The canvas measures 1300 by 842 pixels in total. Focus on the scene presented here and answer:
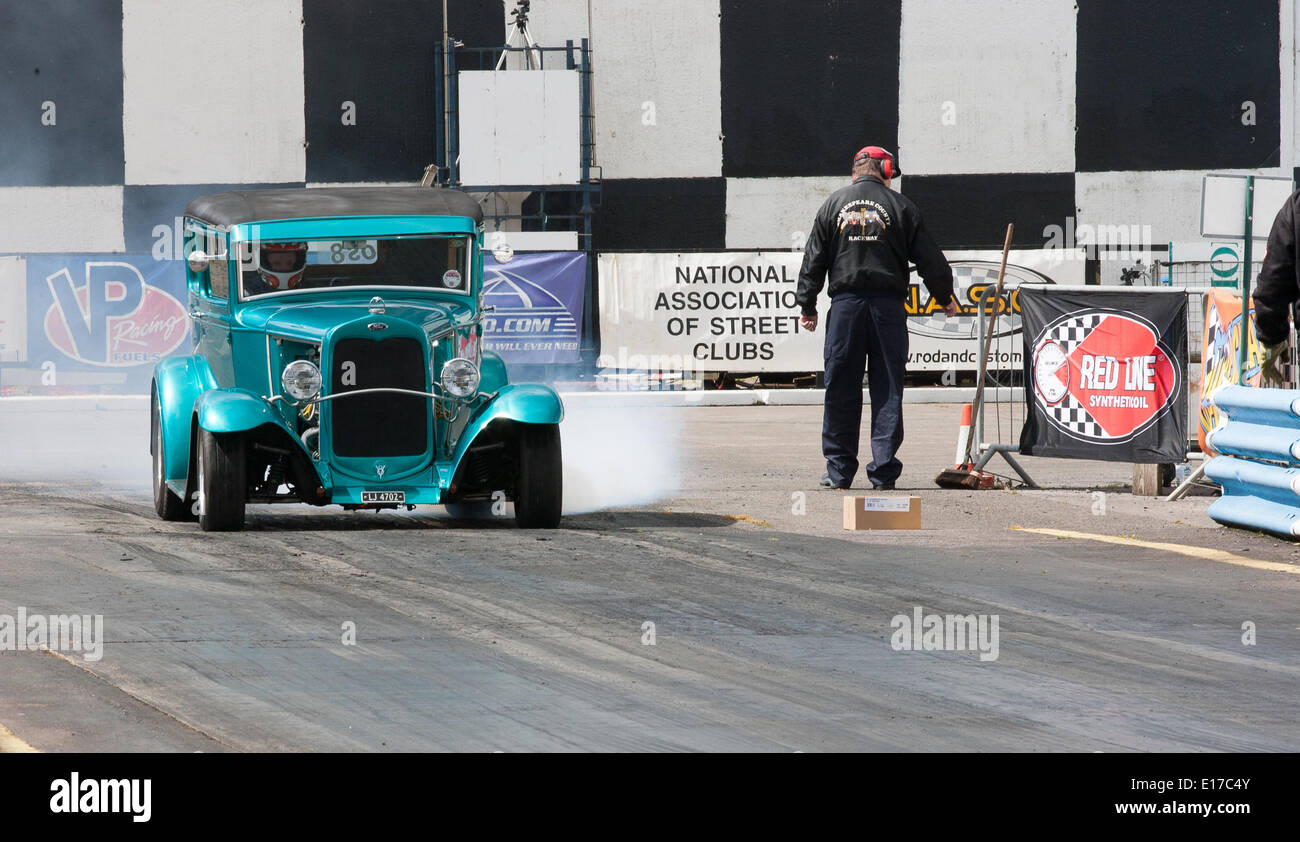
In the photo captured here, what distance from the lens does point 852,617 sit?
24.7ft

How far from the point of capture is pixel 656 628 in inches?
283

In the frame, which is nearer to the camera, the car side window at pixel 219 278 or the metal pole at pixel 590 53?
the car side window at pixel 219 278

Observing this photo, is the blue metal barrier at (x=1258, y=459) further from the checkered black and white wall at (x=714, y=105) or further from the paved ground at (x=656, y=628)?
the checkered black and white wall at (x=714, y=105)

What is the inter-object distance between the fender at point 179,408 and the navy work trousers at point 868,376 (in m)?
4.43

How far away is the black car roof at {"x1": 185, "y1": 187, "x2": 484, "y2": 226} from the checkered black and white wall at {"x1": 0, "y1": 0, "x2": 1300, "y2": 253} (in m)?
20.0

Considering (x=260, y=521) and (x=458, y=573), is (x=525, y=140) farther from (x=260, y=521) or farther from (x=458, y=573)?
(x=458, y=573)

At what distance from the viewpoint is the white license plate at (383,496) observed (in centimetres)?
1017

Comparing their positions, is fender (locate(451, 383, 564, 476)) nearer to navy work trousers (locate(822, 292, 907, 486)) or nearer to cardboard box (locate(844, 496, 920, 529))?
cardboard box (locate(844, 496, 920, 529))

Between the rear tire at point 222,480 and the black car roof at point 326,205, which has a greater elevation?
the black car roof at point 326,205

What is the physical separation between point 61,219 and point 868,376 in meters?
22.5

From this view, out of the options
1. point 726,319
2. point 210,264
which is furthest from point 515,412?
point 726,319

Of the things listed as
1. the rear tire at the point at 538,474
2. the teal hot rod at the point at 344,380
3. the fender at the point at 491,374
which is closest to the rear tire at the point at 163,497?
the teal hot rod at the point at 344,380

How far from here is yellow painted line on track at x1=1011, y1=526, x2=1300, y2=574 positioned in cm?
934

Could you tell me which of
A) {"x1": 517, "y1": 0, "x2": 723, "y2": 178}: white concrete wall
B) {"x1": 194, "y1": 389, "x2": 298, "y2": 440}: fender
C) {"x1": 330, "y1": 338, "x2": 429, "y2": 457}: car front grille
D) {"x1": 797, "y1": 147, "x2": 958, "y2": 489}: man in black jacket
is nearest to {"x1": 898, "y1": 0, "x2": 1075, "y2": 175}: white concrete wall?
{"x1": 517, "y1": 0, "x2": 723, "y2": 178}: white concrete wall
